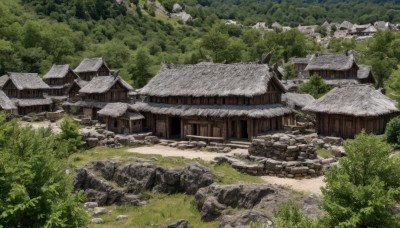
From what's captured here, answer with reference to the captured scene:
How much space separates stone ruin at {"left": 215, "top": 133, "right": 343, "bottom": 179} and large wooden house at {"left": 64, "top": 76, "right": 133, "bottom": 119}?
31.8 m

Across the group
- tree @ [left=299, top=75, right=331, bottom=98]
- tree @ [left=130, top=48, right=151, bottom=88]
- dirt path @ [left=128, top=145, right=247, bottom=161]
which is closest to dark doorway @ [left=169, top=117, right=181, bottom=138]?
dirt path @ [left=128, top=145, right=247, bottom=161]

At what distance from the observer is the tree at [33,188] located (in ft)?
63.7

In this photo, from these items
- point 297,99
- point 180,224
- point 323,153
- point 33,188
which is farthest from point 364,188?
point 297,99

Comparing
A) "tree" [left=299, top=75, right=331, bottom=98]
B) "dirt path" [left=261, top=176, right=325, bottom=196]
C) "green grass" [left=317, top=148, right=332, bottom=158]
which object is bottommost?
"dirt path" [left=261, top=176, right=325, bottom=196]

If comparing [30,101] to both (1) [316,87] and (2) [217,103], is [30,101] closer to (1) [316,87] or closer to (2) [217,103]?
(2) [217,103]

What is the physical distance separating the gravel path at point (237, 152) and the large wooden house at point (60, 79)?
1684 inches

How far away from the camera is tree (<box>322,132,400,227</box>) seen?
61.9 ft

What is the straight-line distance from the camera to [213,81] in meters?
46.3

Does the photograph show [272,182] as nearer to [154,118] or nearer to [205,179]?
[205,179]

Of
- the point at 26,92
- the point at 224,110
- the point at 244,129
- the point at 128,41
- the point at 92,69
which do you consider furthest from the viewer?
the point at 128,41

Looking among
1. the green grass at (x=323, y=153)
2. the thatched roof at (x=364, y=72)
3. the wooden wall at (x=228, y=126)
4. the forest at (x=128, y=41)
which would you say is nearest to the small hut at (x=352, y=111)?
the wooden wall at (x=228, y=126)

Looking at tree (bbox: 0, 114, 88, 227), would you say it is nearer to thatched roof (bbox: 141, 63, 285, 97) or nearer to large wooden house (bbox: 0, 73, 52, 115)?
thatched roof (bbox: 141, 63, 285, 97)

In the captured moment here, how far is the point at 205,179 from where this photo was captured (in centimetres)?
3294

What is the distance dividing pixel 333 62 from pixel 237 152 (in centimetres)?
4135
